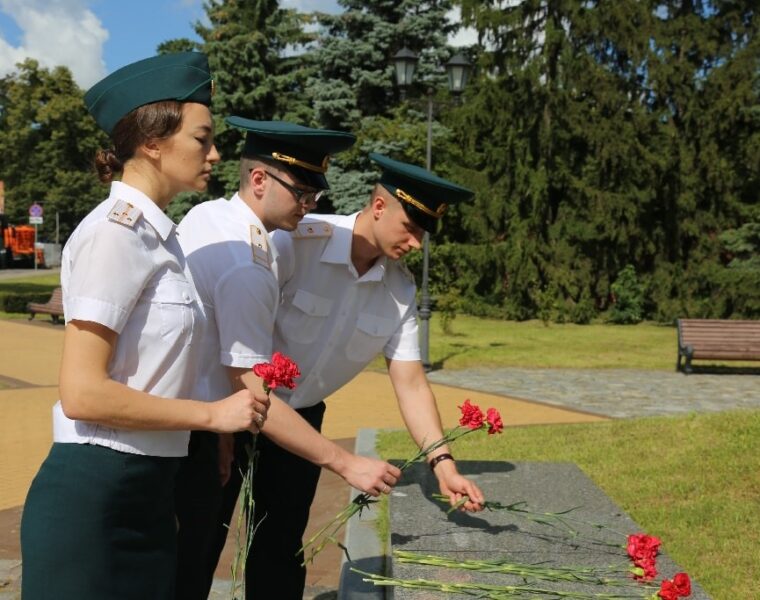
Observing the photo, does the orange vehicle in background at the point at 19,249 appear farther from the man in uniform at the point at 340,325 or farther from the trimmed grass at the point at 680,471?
the man in uniform at the point at 340,325

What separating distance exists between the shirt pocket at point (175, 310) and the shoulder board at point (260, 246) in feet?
1.64

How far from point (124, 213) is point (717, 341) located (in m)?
13.6

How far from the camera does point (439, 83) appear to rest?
28266 mm

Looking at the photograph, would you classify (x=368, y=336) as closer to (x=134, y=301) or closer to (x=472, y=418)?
(x=472, y=418)

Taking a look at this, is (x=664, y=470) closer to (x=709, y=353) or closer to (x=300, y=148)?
(x=300, y=148)

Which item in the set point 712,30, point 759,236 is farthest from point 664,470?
point 712,30

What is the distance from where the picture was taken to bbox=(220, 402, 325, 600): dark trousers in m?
3.04

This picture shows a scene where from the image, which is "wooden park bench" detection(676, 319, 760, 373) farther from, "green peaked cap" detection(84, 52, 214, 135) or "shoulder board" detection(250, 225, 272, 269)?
"green peaked cap" detection(84, 52, 214, 135)

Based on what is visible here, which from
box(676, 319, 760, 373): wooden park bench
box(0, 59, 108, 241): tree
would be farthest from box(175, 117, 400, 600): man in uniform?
box(0, 59, 108, 241): tree

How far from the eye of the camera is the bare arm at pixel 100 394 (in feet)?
5.70

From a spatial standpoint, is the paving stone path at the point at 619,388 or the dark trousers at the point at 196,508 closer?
the dark trousers at the point at 196,508

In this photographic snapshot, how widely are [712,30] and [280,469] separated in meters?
24.1

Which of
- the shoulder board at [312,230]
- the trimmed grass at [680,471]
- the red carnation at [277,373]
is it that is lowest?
the trimmed grass at [680,471]

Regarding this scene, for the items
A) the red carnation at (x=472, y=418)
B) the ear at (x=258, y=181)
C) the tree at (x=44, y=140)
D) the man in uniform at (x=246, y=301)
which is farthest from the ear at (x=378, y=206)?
the tree at (x=44, y=140)
